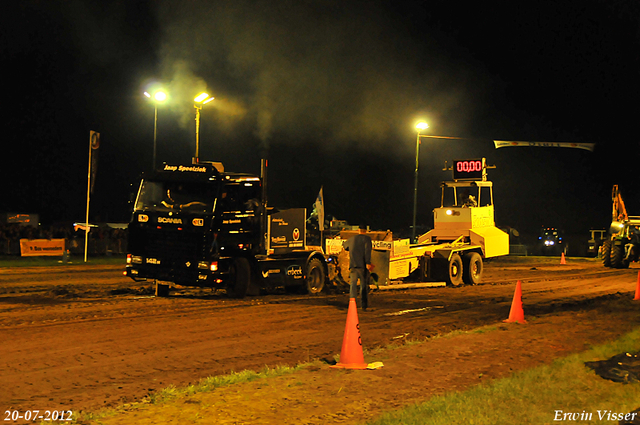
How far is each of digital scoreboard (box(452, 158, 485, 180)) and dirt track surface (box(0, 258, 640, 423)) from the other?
5.19 meters

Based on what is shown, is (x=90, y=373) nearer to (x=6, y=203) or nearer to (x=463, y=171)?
(x=463, y=171)

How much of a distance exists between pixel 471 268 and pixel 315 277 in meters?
6.42

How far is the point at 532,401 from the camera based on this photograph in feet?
21.2

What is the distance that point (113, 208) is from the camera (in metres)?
78.9

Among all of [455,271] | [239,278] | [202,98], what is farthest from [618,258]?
[239,278]

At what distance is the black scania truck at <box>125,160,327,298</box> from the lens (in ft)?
48.9

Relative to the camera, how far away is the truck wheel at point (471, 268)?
21484 millimetres

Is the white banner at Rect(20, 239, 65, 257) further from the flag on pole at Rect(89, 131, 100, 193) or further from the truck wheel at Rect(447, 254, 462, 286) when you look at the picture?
the truck wheel at Rect(447, 254, 462, 286)

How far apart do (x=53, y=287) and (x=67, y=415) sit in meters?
12.8

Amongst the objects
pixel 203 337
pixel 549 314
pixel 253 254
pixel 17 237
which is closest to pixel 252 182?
pixel 253 254

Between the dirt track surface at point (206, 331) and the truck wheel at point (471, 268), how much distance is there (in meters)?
2.64

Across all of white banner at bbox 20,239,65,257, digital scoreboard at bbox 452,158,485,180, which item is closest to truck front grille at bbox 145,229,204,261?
digital scoreboard at bbox 452,158,485,180

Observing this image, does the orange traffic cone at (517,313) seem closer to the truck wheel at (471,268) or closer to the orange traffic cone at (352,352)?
the orange traffic cone at (352,352)

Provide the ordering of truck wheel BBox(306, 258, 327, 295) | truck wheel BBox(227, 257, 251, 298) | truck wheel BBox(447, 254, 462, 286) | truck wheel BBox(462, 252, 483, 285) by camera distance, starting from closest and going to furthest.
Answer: truck wheel BBox(227, 257, 251, 298)
truck wheel BBox(306, 258, 327, 295)
truck wheel BBox(447, 254, 462, 286)
truck wheel BBox(462, 252, 483, 285)
